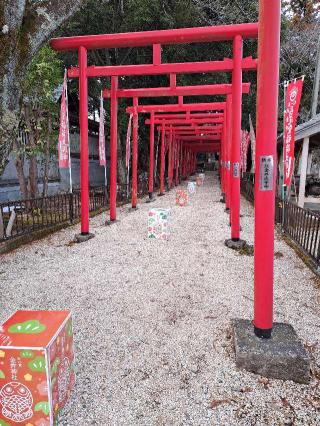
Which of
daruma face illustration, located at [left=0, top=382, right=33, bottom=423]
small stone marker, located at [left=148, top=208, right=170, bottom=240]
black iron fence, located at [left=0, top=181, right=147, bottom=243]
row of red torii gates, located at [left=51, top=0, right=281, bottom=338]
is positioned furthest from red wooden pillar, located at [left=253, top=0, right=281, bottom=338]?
black iron fence, located at [left=0, top=181, right=147, bottom=243]

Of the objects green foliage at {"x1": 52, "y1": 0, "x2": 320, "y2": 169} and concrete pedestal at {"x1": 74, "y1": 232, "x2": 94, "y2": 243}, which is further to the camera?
green foliage at {"x1": 52, "y1": 0, "x2": 320, "y2": 169}

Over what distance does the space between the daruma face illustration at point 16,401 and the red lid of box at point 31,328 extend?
24 cm

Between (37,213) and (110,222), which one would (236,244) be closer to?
(110,222)

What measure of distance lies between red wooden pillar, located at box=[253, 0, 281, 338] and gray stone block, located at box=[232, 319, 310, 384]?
0.35 feet

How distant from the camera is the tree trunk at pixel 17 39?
7.82 ft

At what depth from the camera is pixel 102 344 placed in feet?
8.84

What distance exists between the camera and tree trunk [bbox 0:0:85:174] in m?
2.38

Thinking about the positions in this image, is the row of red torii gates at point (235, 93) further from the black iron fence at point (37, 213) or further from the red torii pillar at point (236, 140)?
the black iron fence at point (37, 213)

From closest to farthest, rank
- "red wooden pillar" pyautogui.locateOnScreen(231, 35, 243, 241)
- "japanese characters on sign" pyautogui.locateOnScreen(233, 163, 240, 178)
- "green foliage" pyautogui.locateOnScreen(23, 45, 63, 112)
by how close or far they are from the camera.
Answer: "red wooden pillar" pyautogui.locateOnScreen(231, 35, 243, 241) → "japanese characters on sign" pyautogui.locateOnScreen(233, 163, 240, 178) → "green foliage" pyautogui.locateOnScreen(23, 45, 63, 112)

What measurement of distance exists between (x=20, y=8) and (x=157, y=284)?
3.27 meters

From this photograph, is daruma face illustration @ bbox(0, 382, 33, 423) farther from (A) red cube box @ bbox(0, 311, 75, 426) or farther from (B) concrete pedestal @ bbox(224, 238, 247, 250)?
(B) concrete pedestal @ bbox(224, 238, 247, 250)

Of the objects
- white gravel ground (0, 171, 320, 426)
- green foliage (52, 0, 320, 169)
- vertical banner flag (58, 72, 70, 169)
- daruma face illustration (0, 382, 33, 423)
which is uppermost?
green foliage (52, 0, 320, 169)

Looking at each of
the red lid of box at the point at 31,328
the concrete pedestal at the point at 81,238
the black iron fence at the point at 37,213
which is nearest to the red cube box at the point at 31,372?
the red lid of box at the point at 31,328

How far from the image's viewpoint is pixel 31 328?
1.82 meters
